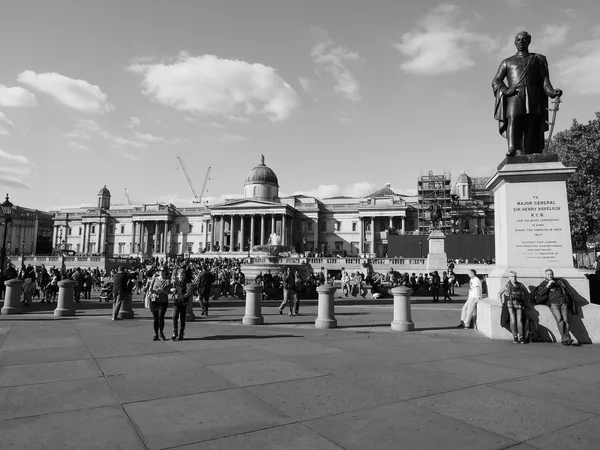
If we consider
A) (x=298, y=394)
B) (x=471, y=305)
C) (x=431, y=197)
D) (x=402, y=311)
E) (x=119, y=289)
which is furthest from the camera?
(x=431, y=197)

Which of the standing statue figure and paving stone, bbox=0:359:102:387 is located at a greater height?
the standing statue figure

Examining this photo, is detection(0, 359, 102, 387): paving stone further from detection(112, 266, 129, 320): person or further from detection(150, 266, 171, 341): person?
detection(112, 266, 129, 320): person

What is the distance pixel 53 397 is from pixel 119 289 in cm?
957

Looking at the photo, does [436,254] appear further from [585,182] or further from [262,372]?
[262,372]

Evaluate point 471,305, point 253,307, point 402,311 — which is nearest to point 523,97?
point 471,305

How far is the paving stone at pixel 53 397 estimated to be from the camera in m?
4.96

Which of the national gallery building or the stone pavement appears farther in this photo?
the national gallery building

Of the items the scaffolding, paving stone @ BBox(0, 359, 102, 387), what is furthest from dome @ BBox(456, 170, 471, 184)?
paving stone @ BBox(0, 359, 102, 387)

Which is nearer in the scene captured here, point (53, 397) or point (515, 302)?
point (53, 397)

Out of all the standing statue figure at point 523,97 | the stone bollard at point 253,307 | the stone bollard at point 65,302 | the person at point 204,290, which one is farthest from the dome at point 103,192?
the standing statue figure at point 523,97

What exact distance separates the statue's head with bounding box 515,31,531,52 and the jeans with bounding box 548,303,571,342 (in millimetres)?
6431

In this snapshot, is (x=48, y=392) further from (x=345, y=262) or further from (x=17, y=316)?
(x=345, y=262)

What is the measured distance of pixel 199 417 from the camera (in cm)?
474

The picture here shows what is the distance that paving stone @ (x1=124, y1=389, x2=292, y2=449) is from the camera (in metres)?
4.22
